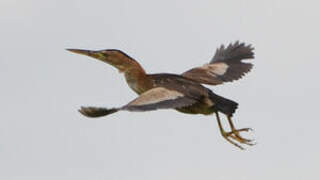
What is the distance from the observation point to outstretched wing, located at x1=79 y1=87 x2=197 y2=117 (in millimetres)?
12812

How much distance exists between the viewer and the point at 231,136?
14.5 meters

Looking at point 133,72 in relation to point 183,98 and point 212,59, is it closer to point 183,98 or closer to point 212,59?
point 183,98

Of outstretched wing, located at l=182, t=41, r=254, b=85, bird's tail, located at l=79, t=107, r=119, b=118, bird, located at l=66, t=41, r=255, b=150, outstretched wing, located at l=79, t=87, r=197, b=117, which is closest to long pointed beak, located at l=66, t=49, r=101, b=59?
bird, located at l=66, t=41, r=255, b=150

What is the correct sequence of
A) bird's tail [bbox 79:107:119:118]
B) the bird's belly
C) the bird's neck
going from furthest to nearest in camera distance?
the bird's neck → the bird's belly → bird's tail [bbox 79:107:119:118]

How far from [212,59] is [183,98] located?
13.3 feet

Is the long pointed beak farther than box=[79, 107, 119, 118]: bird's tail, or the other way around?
the long pointed beak

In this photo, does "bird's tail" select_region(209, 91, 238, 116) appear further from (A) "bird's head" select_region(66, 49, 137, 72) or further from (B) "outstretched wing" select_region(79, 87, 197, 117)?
(A) "bird's head" select_region(66, 49, 137, 72)

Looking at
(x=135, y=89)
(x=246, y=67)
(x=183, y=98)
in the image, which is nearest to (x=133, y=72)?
(x=135, y=89)

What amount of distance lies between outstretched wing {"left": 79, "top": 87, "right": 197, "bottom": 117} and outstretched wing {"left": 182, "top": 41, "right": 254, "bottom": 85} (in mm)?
1467

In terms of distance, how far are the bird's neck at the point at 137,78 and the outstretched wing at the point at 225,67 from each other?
87 centimetres

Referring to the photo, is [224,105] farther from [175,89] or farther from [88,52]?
[88,52]

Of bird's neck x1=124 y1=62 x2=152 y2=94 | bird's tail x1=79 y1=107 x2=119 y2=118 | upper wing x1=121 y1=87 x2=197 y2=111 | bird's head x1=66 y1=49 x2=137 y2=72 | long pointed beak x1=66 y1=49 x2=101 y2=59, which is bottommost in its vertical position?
bird's tail x1=79 y1=107 x2=119 y2=118

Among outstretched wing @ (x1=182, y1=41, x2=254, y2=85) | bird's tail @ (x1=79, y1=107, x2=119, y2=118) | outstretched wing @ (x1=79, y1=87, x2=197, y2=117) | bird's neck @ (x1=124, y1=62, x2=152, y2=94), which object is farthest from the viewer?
outstretched wing @ (x1=182, y1=41, x2=254, y2=85)

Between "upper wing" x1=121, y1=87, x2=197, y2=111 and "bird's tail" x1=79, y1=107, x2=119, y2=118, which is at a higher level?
"upper wing" x1=121, y1=87, x2=197, y2=111
